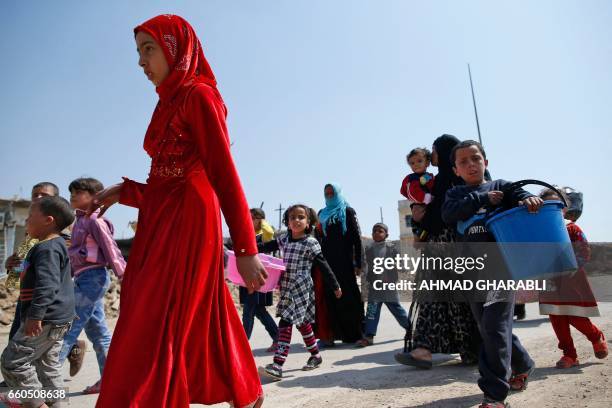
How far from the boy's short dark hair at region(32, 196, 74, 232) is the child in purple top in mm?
655

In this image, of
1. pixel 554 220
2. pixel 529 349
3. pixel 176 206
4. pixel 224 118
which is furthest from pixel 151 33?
pixel 529 349

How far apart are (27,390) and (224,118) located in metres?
2.08

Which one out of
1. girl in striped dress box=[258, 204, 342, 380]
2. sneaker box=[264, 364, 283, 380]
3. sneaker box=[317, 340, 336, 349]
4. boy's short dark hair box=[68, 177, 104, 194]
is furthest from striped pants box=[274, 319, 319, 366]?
boy's short dark hair box=[68, 177, 104, 194]

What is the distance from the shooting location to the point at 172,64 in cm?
233

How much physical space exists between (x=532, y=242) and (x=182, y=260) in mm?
1936

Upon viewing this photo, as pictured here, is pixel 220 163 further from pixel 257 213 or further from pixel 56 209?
pixel 257 213

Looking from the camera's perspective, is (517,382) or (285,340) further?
(285,340)

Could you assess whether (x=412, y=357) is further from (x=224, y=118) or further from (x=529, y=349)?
(x=224, y=118)

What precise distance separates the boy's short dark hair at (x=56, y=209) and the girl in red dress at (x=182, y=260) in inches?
51.3

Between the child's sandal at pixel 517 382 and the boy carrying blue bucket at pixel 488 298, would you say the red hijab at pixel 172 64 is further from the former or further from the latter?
the child's sandal at pixel 517 382

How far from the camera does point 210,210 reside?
2.16 m

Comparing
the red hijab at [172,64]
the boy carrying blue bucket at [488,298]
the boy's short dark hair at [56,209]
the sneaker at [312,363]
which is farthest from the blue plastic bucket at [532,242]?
the boy's short dark hair at [56,209]

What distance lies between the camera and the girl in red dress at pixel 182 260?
6.21ft

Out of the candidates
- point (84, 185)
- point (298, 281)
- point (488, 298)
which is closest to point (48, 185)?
point (84, 185)
